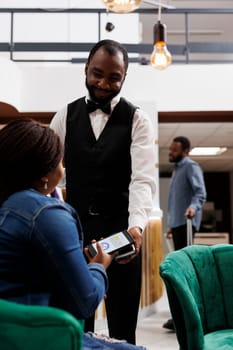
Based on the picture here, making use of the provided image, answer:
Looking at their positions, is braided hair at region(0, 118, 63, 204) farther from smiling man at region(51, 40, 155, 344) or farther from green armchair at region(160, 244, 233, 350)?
green armchair at region(160, 244, 233, 350)

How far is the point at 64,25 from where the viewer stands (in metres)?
7.36

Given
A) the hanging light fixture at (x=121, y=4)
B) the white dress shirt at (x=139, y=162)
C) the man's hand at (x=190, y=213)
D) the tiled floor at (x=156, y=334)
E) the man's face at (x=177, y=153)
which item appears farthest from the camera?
the man's face at (x=177, y=153)

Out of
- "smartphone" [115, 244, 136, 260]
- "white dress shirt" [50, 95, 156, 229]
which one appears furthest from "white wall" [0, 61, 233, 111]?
"smartphone" [115, 244, 136, 260]

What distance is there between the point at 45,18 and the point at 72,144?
6.12 metres

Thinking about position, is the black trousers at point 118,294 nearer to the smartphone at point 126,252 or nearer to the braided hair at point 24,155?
the smartphone at point 126,252

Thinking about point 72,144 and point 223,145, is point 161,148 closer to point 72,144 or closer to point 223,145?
point 223,145

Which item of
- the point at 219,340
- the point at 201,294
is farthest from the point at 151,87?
the point at 219,340

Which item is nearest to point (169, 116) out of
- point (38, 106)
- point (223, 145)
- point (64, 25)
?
point (38, 106)

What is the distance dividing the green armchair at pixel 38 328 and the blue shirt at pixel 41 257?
0.17 meters

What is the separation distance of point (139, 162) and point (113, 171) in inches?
3.7

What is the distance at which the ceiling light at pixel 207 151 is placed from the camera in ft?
31.5

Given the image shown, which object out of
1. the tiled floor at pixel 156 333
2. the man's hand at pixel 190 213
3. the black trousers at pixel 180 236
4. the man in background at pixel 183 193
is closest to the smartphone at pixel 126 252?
the tiled floor at pixel 156 333

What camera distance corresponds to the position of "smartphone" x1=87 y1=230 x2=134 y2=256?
4.20 feet

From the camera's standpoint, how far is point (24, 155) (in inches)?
40.8
